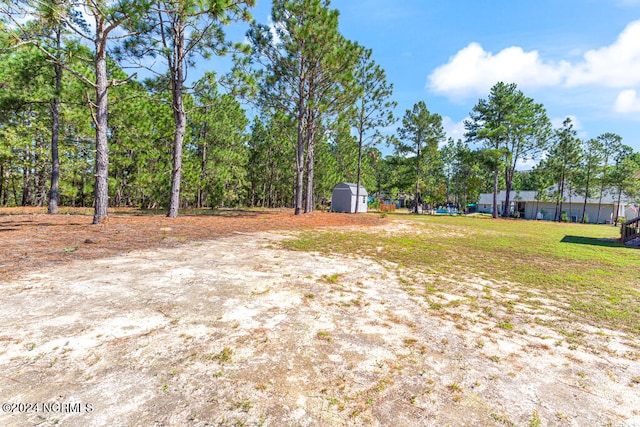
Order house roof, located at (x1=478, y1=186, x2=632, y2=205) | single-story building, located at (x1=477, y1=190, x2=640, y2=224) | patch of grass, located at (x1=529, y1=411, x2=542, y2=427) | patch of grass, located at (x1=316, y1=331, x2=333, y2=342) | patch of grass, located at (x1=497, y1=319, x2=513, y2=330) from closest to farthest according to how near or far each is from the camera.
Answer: patch of grass, located at (x1=529, y1=411, x2=542, y2=427)
patch of grass, located at (x1=316, y1=331, x2=333, y2=342)
patch of grass, located at (x1=497, y1=319, x2=513, y2=330)
house roof, located at (x1=478, y1=186, x2=632, y2=205)
single-story building, located at (x1=477, y1=190, x2=640, y2=224)

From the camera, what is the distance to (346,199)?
28.1 metres

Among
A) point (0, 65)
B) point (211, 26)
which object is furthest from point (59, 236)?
point (0, 65)

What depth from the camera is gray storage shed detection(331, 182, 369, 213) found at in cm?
2788

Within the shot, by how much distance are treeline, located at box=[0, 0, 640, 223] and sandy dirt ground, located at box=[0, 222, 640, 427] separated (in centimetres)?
757

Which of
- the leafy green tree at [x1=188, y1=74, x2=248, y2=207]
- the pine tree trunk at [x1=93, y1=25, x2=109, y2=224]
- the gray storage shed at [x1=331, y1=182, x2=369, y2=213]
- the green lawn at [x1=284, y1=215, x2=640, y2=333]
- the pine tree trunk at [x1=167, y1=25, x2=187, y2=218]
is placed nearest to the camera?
the green lawn at [x1=284, y1=215, x2=640, y2=333]

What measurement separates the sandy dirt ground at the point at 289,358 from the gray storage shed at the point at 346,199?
2361cm

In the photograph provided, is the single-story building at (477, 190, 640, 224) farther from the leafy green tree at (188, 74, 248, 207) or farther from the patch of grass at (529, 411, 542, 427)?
the patch of grass at (529, 411, 542, 427)

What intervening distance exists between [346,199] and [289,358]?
26018 mm

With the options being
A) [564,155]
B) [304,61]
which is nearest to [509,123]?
[564,155]

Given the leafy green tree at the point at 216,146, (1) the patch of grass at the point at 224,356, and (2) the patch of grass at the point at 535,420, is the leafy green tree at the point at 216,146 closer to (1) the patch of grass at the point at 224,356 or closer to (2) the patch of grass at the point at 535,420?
(1) the patch of grass at the point at 224,356

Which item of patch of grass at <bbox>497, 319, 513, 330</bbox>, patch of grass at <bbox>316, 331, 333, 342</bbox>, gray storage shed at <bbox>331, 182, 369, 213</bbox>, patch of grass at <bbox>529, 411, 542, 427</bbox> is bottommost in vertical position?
patch of grass at <bbox>497, 319, 513, 330</bbox>

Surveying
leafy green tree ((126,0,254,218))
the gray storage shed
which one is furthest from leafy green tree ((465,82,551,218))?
leafy green tree ((126,0,254,218))

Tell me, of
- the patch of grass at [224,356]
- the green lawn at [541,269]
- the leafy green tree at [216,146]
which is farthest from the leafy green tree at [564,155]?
the patch of grass at [224,356]

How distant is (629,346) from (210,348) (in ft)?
13.7
